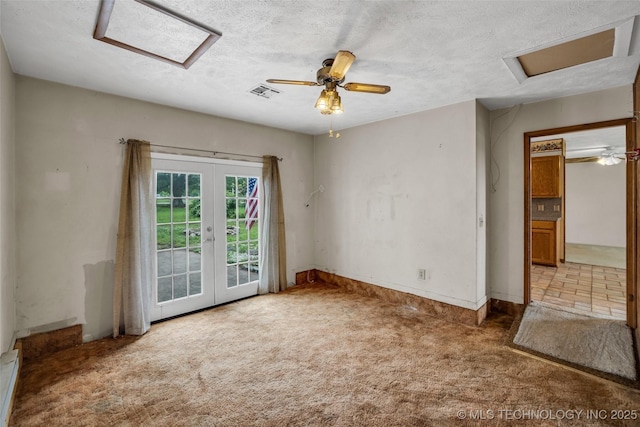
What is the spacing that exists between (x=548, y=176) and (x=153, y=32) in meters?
6.88

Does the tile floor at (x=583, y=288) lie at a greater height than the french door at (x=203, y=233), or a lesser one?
lesser

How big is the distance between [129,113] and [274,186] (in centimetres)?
203

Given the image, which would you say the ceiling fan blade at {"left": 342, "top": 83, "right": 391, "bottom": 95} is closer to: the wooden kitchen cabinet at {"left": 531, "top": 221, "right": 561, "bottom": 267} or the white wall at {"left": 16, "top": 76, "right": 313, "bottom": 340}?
the white wall at {"left": 16, "top": 76, "right": 313, "bottom": 340}

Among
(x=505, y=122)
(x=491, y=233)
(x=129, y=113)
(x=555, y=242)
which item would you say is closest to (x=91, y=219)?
(x=129, y=113)

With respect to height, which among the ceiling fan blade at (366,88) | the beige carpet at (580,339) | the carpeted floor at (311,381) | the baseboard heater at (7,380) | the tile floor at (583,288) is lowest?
the carpeted floor at (311,381)

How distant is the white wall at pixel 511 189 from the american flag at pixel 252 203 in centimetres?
331

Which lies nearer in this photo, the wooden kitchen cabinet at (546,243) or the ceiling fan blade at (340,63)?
the ceiling fan blade at (340,63)

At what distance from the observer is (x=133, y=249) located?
123 inches

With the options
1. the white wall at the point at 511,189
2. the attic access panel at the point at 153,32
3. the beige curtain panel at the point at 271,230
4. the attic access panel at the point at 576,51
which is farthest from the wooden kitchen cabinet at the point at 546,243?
the attic access panel at the point at 153,32

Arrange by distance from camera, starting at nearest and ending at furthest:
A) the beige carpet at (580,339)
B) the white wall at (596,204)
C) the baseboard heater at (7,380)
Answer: the baseboard heater at (7,380), the beige carpet at (580,339), the white wall at (596,204)

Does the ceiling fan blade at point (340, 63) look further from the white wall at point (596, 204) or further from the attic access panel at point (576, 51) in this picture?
the white wall at point (596, 204)

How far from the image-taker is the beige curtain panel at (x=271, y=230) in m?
4.43

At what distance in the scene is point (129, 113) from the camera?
10.6 feet

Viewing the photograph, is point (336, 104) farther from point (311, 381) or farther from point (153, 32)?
point (311, 381)
